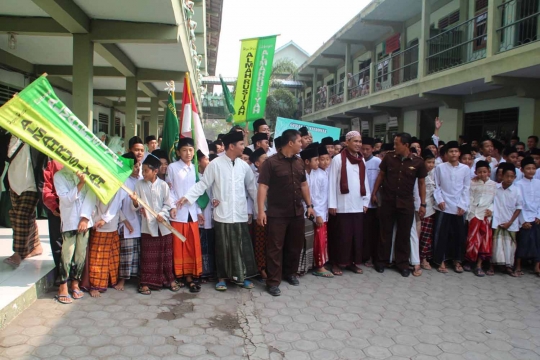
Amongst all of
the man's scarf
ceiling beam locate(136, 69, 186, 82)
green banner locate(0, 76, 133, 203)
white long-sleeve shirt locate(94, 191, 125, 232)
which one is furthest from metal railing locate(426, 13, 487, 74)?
green banner locate(0, 76, 133, 203)

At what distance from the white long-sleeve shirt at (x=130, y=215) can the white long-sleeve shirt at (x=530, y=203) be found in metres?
4.91

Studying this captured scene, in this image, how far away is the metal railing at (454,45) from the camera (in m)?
10.8

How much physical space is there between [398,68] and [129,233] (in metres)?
11.3

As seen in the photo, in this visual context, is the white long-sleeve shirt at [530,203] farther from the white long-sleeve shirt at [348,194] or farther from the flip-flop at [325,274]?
the flip-flop at [325,274]

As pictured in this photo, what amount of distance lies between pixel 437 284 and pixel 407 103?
Result: 10345mm

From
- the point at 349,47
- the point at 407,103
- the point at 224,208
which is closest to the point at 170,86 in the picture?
the point at 224,208

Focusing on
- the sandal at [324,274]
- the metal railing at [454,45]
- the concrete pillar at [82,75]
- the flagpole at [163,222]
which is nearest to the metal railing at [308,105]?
the metal railing at [454,45]

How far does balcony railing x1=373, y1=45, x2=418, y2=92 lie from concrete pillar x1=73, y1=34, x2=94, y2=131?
950 centimetres

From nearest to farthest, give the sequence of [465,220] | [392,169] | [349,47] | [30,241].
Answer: [30,241], [392,169], [465,220], [349,47]

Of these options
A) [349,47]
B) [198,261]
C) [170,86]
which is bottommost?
[198,261]

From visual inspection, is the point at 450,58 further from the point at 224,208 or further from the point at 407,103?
the point at 224,208

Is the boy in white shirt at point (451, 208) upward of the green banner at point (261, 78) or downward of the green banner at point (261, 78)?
downward

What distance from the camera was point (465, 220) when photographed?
578 centimetres

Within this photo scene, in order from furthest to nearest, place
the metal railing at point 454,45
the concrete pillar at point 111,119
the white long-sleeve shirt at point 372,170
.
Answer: the concrete pillar at point 111,119
the metal railing at point 454,45
the white long-sleeve shirt at point 372,170
